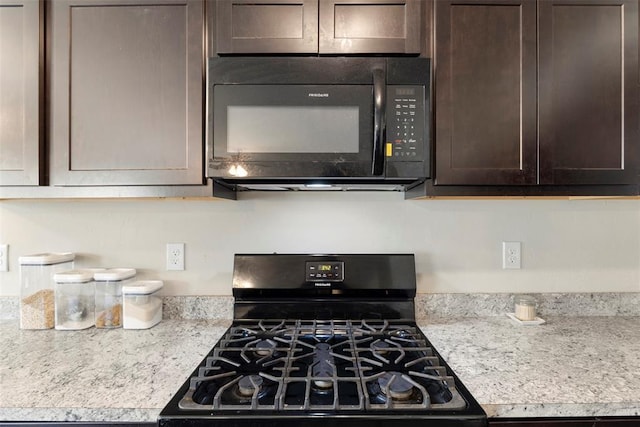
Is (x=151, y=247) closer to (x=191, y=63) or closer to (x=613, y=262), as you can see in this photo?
(x=191, y=63)

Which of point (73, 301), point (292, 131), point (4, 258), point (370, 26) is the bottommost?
point (73, 301)

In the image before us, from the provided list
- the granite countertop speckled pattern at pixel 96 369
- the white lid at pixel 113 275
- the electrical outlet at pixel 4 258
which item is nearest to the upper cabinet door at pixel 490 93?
the granite countertop speckled pattern at pixel 96 369

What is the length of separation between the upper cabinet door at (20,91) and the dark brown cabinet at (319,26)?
0.63 m

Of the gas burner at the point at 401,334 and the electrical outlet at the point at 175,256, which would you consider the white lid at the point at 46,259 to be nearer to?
the electrical outlet at the point at 175,256

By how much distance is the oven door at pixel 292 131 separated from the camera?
1.10 metres

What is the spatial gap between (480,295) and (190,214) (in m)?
1.31

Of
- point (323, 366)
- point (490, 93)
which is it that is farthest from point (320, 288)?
point (490, 93)

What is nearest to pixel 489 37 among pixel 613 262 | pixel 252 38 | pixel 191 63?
pixel 252 38

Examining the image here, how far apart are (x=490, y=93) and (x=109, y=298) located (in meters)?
1.59

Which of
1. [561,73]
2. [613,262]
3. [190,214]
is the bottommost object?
[613,262]

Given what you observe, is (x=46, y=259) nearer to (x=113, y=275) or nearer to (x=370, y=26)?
(x=113, y=275)

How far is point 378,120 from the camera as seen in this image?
1.08 metres

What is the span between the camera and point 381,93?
42.9 inches

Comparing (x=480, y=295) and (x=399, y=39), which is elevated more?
(x=399, y=39)
